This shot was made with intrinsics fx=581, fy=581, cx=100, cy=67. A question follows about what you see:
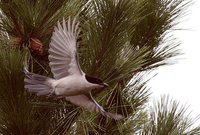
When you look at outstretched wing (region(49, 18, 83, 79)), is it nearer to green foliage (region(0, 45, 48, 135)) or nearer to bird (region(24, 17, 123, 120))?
bird (region(24, 17, 123, 120))

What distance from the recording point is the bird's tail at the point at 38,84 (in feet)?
3.51

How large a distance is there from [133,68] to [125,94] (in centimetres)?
25

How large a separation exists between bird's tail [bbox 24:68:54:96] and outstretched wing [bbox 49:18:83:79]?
3.0 inches

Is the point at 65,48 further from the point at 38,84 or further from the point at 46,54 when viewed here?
the point at 46,54

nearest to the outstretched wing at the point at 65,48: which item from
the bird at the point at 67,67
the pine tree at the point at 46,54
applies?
the bird at the point at 67,67

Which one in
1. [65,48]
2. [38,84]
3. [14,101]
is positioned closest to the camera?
[65,48]

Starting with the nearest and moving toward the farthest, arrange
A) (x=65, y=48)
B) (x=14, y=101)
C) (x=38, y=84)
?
(x=65, y=48) < (x=38, y=84) < (x=14, y=101)

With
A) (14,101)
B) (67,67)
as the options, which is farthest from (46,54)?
(67,67)

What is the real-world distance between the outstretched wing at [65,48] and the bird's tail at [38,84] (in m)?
0.08

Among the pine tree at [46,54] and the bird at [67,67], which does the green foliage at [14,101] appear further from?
the bird at [67,67]

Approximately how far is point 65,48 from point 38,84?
13 cm

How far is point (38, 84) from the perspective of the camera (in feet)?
3.58

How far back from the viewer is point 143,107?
5.08 ft

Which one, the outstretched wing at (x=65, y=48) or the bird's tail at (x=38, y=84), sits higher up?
the outstretched wing at (x=65, y=48)
